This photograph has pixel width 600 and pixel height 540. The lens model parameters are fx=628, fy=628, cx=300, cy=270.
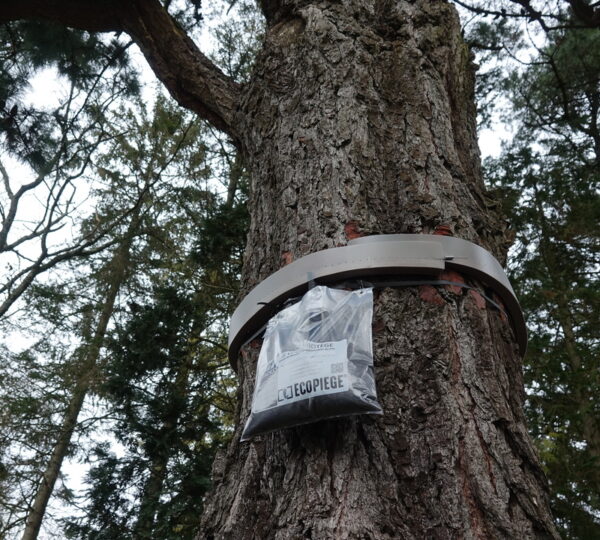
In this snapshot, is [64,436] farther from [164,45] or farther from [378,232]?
[378,232]

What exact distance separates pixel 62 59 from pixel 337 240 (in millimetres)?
3783

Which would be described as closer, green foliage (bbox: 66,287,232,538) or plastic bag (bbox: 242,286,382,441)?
plastic bag (bbox: 242,286,382,441)

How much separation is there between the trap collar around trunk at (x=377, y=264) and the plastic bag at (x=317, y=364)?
0.07m

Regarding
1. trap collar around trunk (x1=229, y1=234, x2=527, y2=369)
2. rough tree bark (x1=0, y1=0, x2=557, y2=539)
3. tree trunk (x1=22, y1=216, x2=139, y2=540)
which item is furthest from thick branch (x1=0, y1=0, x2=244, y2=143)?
tree trunk (x1=22, y1=216, x2=139, y2=540)

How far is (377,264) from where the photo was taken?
1.57 m

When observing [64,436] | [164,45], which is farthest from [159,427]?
[164,45]

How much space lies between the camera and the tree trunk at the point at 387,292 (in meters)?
1.30

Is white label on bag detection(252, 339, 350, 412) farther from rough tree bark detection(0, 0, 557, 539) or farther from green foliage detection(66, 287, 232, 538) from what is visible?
green foliage detection(66, 287, 232, 538)

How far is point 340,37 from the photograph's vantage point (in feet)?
7.52

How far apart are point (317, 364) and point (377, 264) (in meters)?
0.36

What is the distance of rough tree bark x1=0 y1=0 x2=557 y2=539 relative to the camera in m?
1.30

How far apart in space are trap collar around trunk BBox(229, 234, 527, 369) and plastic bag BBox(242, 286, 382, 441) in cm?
7

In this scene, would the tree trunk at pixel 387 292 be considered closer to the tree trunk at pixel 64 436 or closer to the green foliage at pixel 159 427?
the green foliage at pixel 159 427

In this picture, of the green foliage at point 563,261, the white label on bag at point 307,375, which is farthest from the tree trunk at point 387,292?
the green foliage at point 563,261
